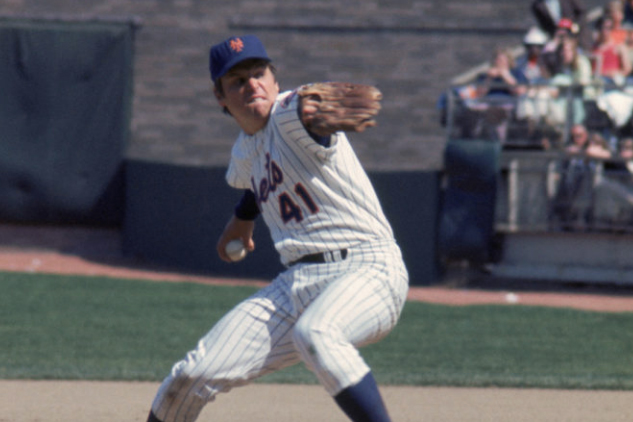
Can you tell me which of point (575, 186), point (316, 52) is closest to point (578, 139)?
point (575, 186)

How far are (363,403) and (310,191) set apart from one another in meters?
0.75

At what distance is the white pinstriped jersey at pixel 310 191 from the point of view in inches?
139

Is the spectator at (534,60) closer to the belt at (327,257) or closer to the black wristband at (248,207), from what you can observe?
the black wristband at (248,207)

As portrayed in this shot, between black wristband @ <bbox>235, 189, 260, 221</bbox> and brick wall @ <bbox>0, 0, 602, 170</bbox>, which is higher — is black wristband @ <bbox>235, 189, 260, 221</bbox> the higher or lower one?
the higher one

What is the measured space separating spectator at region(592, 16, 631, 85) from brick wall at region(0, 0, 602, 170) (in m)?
3.06

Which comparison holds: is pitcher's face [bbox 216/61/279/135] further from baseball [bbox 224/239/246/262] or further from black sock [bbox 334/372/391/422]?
black sock [bbox 334/372/391/422]

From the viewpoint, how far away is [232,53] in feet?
12.0

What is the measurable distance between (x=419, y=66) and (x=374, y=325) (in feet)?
37.2

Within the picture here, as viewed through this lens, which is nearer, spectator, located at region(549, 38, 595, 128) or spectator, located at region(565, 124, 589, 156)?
spectator, located at region(549, 38, 595, 128)

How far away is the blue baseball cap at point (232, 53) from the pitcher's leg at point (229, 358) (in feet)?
2.75

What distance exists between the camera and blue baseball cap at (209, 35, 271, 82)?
3648 mm

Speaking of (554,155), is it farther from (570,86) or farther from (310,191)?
(310,191)

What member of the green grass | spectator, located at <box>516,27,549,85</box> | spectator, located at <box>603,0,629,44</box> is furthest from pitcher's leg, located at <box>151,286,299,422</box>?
spectator, located at <box>603,0,629,44</box>

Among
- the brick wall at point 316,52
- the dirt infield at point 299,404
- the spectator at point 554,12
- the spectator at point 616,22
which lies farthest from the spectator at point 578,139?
the dirt infield at point 299,404
